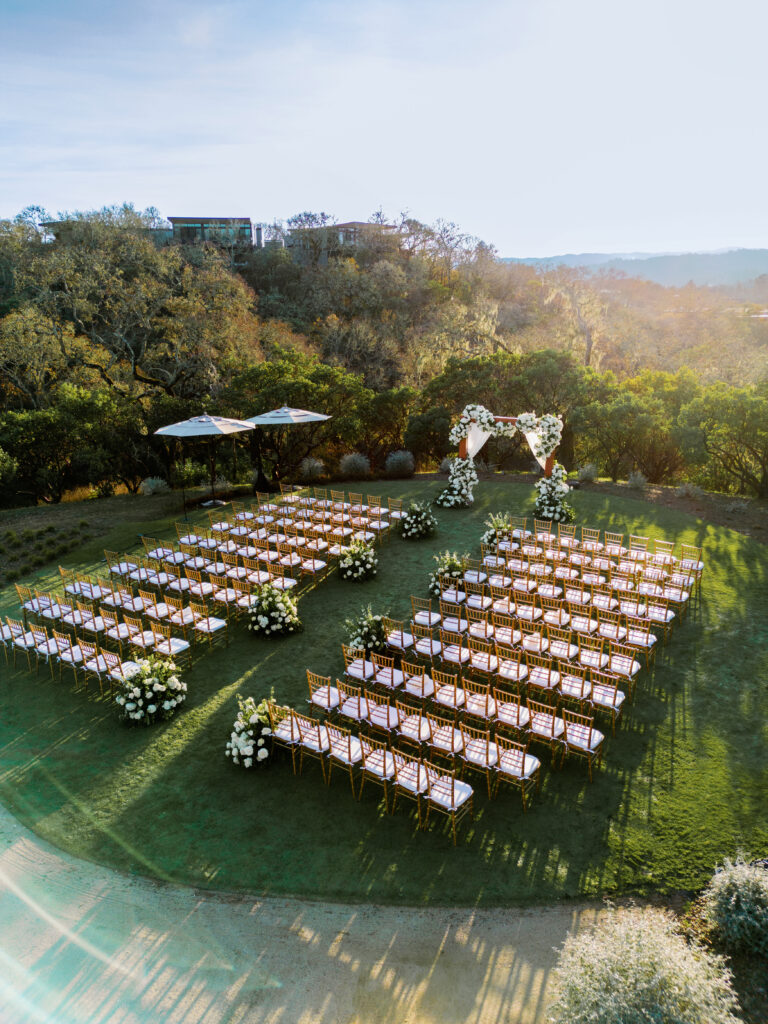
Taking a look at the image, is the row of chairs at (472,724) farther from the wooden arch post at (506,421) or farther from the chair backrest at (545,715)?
the wooden arch post at (506,421)

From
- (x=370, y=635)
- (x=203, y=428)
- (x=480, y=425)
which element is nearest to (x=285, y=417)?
(x=203, y=428)

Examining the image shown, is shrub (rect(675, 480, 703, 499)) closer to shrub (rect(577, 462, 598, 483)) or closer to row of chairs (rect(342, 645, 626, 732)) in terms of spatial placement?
shrub (rect(577, 462, 598, 483))

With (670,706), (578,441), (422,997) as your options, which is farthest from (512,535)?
(578,441)

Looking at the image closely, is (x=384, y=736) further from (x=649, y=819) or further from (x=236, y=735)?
(x=649, y=819)

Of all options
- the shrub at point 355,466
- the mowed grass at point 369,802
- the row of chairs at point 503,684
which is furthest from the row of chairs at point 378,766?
the shrub at point 355,466

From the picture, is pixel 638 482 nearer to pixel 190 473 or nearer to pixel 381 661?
pixel 381 661

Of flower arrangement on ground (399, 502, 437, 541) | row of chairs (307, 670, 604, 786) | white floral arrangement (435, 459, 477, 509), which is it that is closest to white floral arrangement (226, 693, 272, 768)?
row of chairs (307, 670, 604, 786)
